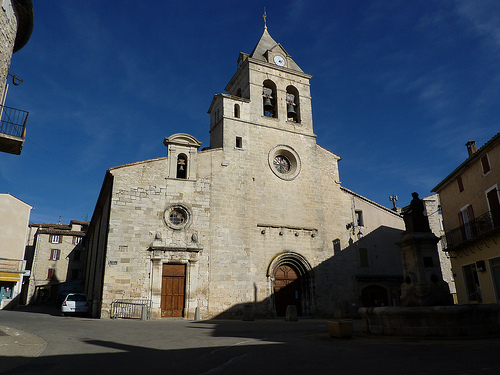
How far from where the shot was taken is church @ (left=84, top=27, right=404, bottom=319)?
1753 centimetres

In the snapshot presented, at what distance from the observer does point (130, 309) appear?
16453 mm

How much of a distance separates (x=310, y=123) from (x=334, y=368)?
20221 mm

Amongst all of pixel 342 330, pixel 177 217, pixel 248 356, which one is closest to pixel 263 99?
pixel 177 217

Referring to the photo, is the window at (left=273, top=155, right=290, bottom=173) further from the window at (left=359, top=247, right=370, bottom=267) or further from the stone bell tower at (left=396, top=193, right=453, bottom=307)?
the stone bell tower at (left=396, top=193, right=453, bottom=307)

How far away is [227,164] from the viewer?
67.7ft

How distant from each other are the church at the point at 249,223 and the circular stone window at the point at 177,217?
0.17ft

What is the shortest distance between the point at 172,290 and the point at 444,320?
12.5 metres

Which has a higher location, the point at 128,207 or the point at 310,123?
the point at 310,123

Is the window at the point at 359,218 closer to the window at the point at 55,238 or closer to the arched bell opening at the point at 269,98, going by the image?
the arched bell opening at the point at 269,98

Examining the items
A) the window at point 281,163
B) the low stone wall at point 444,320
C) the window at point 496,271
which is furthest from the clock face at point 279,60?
the low stone wall at point 444,320

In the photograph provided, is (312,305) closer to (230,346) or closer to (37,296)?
(230,346)

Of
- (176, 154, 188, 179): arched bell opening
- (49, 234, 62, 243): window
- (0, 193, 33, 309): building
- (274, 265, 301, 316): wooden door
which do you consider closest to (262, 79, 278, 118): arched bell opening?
(176, 154, 188, 179): arched bell opening

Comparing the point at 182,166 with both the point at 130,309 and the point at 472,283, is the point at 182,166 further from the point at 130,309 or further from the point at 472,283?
the point at 472,283

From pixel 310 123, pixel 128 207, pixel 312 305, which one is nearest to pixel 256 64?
pixel 310 123
